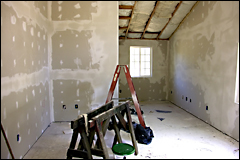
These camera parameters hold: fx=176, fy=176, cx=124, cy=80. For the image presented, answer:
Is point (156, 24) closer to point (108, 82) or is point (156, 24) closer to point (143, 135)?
point (108, 82)

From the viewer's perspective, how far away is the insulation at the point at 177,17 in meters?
5.31

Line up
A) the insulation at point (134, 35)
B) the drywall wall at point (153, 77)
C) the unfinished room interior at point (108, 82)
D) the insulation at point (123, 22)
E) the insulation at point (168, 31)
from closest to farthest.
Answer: the unfinished room interior at point (108, 82) < the insulation at point (123, 22) < the insulation at point (168, 31) < the insulation at point (134, 35) < the drywall wall at point (153, 77)

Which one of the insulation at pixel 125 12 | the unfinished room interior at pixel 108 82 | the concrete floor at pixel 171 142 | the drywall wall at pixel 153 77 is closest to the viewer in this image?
the unfinished room interior at pixel 108 82

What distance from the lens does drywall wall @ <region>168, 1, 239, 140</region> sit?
12.0 ft

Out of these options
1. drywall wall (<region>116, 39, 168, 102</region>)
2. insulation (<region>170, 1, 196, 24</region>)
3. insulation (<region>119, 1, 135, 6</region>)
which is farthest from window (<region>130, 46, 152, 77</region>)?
insulation (<region>119, 1, 135, 6</region>)

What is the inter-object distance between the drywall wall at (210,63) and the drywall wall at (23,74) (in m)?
3.92

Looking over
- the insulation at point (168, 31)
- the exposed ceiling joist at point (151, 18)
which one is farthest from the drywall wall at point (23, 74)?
the insulation at point (168, 31)

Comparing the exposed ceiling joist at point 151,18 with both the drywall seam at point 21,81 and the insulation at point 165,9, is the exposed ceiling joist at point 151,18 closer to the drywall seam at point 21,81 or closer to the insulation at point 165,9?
the insulation at point 165,9

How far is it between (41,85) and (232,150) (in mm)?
3953

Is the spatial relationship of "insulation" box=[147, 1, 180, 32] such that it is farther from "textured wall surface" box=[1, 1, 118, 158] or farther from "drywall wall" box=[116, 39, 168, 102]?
"textured wall surface" box=[1, 1, 118, 158]

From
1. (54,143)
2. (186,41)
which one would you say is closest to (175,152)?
(54,143)

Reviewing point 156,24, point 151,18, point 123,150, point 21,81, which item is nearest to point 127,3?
point 151,18

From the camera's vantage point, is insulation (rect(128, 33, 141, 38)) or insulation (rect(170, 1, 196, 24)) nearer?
insulation (rect(170, 1, 196, 24))

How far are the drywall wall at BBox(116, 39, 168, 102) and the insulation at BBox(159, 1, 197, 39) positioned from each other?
0.64 m
